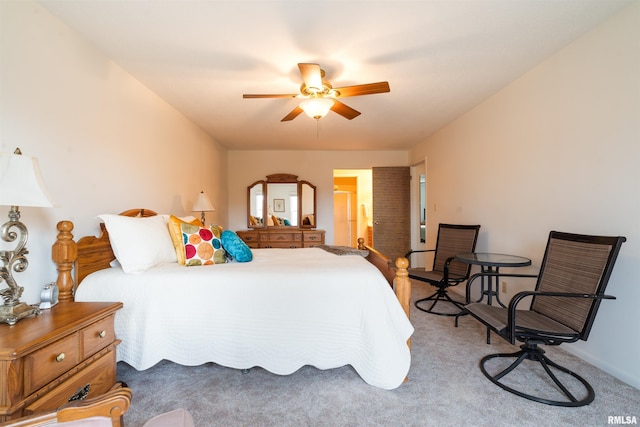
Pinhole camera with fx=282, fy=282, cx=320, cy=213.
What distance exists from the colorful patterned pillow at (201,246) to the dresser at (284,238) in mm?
2871

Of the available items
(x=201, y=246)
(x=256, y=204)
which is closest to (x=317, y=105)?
(x=201, y=246)

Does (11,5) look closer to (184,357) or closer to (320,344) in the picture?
(184,357)

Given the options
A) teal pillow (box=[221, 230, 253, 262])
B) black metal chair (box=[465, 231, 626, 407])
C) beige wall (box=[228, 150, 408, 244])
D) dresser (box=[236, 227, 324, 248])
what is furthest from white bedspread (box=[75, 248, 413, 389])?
beige wall (box=[228, 150, 408, 244])

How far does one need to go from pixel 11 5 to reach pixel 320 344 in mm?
2661

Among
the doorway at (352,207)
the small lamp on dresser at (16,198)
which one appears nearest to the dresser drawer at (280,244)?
the doorway at (352,207)

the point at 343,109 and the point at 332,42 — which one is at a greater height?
the point at 332,42

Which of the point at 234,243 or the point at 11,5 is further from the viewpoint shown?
the point at 234,243

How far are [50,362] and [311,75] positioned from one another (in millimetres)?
2145

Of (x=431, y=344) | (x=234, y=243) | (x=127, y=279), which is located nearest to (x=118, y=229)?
(x=127, y=279)

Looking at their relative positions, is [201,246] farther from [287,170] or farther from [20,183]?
[287,170]

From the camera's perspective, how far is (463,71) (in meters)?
2.53

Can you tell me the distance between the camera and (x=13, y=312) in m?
1.30

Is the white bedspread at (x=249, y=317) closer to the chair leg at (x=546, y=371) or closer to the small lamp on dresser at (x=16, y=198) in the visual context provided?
the small lamp on dresser at (x=16, y=198)

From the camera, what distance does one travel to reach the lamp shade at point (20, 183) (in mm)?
1188
